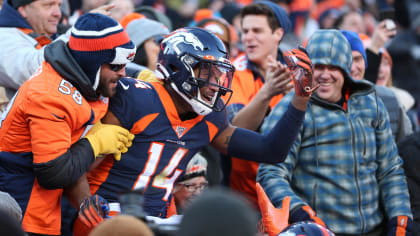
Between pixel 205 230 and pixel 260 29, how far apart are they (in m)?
4.11

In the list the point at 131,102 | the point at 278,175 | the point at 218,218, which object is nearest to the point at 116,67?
the point at 131,102

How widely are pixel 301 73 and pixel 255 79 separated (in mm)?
1628

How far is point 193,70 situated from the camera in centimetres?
347

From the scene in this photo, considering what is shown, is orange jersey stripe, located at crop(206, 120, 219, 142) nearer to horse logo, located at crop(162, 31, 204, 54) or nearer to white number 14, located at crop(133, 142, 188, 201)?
white number 14, located at crop(133, 142, 188, 201)

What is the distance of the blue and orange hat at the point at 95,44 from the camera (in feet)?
10.5

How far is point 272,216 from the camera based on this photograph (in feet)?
12.1

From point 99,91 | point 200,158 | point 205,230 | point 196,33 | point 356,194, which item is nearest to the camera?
point 205,230

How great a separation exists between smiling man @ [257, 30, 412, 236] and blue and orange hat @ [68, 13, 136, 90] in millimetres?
1417

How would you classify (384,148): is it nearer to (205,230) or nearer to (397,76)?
(205,230)

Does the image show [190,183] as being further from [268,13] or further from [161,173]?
[268,13]

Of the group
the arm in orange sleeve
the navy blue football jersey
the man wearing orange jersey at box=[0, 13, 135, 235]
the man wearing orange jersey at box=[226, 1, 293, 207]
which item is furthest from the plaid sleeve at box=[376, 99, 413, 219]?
the arm in orange sleeve

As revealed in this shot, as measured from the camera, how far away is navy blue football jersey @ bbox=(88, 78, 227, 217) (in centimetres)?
340

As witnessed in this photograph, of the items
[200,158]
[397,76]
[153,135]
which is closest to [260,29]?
[200,158]

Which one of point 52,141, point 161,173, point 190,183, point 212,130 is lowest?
point 190,183
